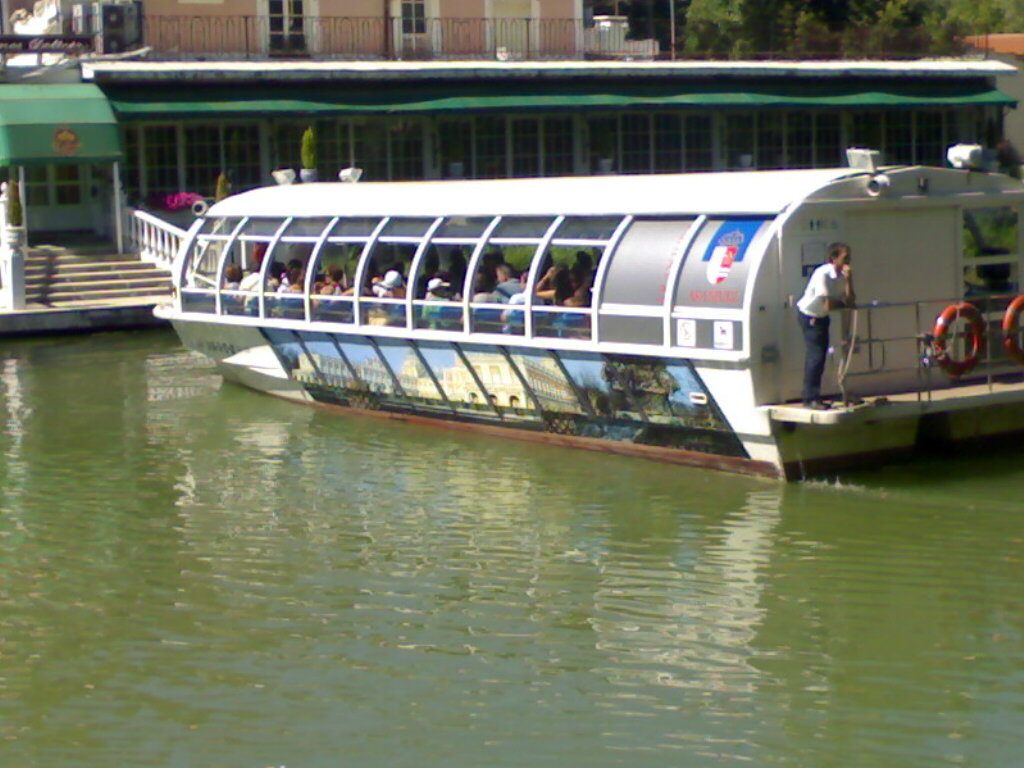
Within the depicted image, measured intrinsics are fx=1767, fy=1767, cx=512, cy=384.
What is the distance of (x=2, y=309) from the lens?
2748 centimetres

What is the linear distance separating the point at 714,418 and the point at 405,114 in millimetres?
24243

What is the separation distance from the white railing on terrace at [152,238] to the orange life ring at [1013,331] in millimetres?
17909

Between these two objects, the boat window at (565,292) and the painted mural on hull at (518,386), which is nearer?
the painted mural on hull at (518,386)

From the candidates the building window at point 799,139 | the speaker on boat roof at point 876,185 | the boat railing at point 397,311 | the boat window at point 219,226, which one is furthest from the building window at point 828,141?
the speaker on boat roof at point 876,185

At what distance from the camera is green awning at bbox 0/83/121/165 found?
104 feet

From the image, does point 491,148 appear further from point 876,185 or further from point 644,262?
point 876,185

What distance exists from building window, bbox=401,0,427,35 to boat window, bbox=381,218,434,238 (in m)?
25.7

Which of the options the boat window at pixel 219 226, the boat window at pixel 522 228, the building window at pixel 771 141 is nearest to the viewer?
the boat window at pixel 522 228

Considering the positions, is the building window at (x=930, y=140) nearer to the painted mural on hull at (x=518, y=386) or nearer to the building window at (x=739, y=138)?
the building window at (x=739, y=138)

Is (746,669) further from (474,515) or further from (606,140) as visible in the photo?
(606,140)

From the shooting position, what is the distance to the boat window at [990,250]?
615 inches

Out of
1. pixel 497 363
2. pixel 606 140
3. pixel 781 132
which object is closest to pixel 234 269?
pixel 497 363

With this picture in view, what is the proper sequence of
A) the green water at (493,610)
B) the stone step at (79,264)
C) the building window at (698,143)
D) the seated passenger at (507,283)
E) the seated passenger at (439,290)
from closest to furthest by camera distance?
the green water at (493,610) → the seated passenger at (507,283) → the seated passenger at (439,290) → the stone step at (79,264) → the building window at (698,143)

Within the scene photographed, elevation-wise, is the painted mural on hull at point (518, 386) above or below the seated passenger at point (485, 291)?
below
